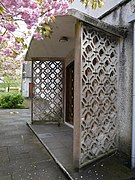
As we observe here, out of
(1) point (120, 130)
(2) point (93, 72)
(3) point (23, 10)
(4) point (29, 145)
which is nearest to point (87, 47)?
(2) point (93, 72)

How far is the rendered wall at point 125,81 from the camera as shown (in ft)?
12.3

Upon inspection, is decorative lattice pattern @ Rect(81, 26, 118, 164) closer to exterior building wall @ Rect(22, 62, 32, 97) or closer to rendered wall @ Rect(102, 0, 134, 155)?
rendered wall @ Rect(102, 0, 134, 155)

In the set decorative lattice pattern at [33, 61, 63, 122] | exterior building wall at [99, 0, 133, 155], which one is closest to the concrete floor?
exterior building wall at [99, 0, 133, 155]

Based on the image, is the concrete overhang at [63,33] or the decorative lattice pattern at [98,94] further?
the decorative lattice pattern at [98,94]

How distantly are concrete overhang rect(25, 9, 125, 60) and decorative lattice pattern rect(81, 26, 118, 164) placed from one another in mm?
168

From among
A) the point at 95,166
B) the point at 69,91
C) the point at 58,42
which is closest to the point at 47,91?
the point at 69,91

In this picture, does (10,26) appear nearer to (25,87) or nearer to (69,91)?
(69,91)

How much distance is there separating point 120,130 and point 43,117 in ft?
15.3

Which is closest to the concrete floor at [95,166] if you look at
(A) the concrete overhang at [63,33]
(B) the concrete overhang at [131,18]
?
(A) the concrete overhang at [63,33]

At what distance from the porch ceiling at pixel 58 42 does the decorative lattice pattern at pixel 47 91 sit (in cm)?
60

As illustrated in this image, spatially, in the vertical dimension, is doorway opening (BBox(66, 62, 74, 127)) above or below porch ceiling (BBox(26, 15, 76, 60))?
below

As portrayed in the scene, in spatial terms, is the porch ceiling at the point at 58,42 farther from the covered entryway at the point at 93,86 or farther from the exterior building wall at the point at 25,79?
the exterior building wall at the point at 25,79

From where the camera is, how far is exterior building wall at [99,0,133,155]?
3.75m

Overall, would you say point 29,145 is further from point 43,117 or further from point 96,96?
point 43,117
